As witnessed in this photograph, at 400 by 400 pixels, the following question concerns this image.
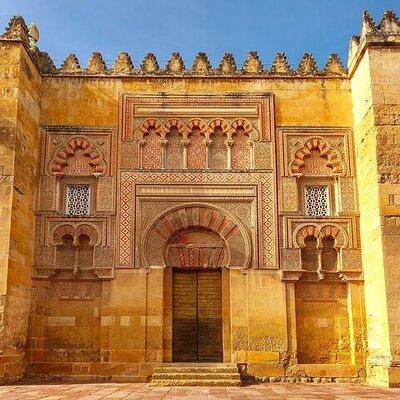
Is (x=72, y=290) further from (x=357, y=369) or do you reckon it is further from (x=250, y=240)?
(x=357, y=369)

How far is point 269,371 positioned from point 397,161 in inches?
148

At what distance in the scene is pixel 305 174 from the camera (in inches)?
391

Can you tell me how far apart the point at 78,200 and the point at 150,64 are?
2.75 metres

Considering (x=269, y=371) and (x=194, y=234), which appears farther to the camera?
(x=194, y=234)

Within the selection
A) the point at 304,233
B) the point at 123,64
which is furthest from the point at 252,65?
the point at 304,233

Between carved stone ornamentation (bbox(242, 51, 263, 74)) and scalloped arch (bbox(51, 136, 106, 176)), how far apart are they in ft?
9.90

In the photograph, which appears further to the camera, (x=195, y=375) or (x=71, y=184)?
(x=71, y=184)

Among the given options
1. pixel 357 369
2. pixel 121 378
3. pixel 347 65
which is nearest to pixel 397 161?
pixel 347 65

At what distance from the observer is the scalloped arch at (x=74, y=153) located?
986 centimetres

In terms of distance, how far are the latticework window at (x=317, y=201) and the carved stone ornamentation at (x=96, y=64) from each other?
165 inches

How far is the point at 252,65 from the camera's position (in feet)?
34.2

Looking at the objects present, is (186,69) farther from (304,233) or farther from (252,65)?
(304,233)

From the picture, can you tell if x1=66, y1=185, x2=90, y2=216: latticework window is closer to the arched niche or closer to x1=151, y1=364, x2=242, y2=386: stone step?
the arched niche

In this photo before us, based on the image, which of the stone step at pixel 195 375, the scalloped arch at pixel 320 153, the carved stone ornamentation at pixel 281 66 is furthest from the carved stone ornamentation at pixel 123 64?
the stone step at pixel 195 375
